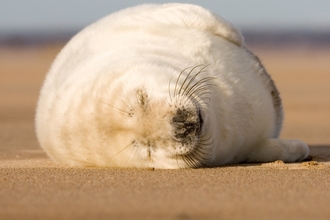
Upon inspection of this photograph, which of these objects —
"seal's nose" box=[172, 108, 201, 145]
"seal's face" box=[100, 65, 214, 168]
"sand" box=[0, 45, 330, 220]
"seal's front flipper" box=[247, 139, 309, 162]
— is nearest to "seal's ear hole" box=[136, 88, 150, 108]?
"seal's face" box=[100, 65, 214, 168]

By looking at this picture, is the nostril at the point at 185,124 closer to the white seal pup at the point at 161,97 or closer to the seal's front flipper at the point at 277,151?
the white seal pup at the point at 161,97

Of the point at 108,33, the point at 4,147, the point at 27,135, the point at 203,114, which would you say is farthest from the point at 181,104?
the point at 27,135

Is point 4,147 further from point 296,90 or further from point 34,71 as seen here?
point 34,71

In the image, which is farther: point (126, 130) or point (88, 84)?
point (88, 84)

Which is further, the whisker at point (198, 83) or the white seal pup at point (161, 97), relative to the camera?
the whisker at point (198, 83)

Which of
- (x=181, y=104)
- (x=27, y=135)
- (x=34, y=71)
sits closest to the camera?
(x=181, y=104)

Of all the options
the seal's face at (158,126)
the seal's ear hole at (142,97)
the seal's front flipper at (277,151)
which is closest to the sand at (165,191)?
the seal's face at (158,126)

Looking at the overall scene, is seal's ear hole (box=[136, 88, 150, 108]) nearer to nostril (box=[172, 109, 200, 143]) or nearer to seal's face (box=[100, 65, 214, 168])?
seal's face (box=[100, 65, 214, 168])
